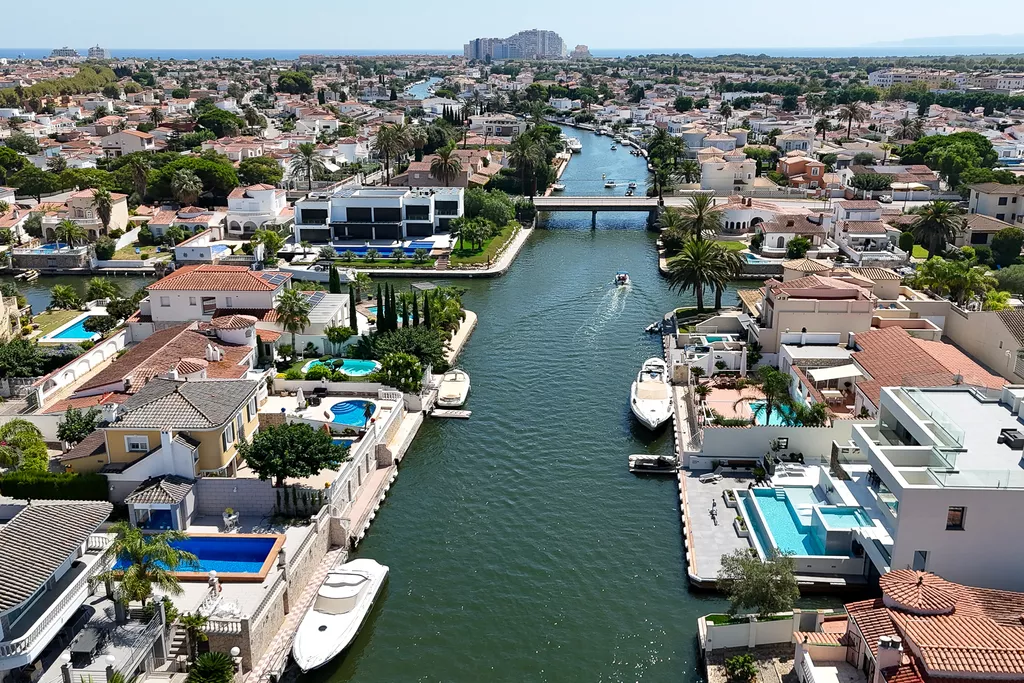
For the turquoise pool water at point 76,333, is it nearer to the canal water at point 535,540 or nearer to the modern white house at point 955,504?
the canal water at point 535,540

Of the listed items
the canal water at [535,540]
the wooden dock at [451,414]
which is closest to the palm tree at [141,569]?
the canal water at [535,540]

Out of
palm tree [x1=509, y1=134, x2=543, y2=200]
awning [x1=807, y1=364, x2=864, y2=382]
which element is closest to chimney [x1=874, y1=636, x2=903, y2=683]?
awning [x1=807, y1=364, x2=864, y2=382]

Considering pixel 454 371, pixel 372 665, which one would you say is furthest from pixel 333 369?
pixel 372 665

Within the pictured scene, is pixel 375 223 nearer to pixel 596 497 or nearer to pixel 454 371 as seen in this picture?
pixel 454 371

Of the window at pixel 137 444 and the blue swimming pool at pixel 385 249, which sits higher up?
the window at pixel 137 444

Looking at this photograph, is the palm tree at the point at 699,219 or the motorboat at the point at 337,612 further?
the palm tree at the point at 699,219

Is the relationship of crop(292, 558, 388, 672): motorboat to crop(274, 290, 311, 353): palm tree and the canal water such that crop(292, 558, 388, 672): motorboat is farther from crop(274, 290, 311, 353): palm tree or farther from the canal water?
crop(274, 290, 311, 353): palm tree

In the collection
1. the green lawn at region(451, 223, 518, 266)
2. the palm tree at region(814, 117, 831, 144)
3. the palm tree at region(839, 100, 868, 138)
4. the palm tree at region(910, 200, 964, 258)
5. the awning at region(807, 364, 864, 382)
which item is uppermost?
the palm tree at region(839, 100, 868, 138)
